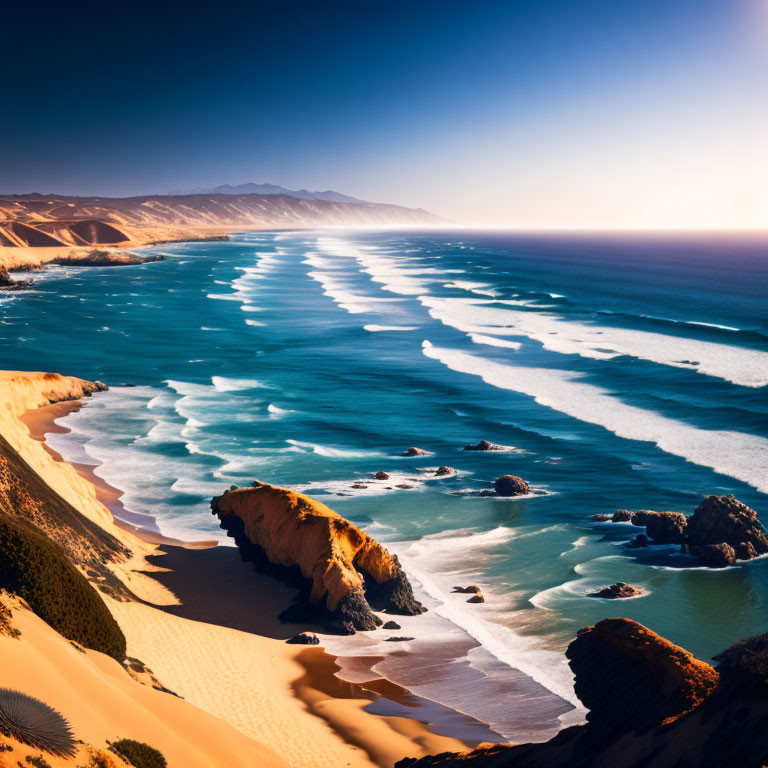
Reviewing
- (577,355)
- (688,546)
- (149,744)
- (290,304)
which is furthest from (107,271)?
(149,744)

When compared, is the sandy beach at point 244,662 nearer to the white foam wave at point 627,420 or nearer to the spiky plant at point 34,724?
the spiky plant at point 34,724

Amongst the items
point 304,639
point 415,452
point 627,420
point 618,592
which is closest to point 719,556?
point 618,592

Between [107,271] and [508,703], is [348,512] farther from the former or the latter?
[107,271]

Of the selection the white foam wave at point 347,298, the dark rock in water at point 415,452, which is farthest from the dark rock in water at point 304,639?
the white foam wave at point 347,298

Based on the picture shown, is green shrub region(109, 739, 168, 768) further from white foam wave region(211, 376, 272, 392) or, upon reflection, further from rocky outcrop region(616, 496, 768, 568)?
white foam wave region(211, 376, 272, 392)

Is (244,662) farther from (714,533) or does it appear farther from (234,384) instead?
(234,384)
